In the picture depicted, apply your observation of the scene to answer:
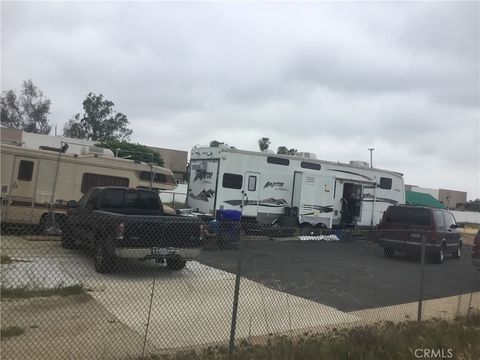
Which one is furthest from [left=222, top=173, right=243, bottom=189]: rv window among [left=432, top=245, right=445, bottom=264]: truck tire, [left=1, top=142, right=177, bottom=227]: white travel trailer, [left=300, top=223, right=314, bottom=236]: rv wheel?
[left=432, top=245, right=445, bottom=264]: truck tire

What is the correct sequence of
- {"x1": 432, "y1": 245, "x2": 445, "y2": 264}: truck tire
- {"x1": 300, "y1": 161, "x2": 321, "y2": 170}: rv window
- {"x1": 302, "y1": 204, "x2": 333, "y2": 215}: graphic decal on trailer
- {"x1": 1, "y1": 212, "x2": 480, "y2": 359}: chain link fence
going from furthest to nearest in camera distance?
{"x1": 300, "y1": 161, "x2": 321, "y2": 170}: rv window, {"x1": 302, "y1": 204, "x2": 333, "y2": 215}: graphic decal on trailer, {"x1": 432, "y1": 245, "x2": 445, "y2": 264}: truck tire, {"x1": 1, "y1": 212, "x2": 480, "y2": 359}: chain link fence

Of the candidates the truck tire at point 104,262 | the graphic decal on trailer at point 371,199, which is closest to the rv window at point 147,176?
the truck tire at point 104,262

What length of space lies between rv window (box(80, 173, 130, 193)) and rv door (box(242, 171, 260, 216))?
4.55 meters

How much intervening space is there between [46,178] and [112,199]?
4800 mm

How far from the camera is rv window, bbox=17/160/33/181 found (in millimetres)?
15141

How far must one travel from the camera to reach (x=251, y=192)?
18.6 meters

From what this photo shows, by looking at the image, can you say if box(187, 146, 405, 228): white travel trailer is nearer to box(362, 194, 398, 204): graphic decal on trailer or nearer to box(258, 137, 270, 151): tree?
box(362, 194, 398, 204): graphic decal on trailer

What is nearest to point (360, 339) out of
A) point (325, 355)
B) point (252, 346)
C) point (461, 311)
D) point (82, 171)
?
point (325, 355)

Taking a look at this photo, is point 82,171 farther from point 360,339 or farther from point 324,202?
point 360,339

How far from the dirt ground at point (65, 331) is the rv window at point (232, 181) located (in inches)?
417

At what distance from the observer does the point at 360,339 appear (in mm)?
6016

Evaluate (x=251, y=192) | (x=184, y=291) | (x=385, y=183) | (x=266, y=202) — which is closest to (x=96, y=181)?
(x=251, y=192)

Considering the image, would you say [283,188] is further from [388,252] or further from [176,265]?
[176,265]

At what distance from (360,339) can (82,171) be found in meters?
12.4
